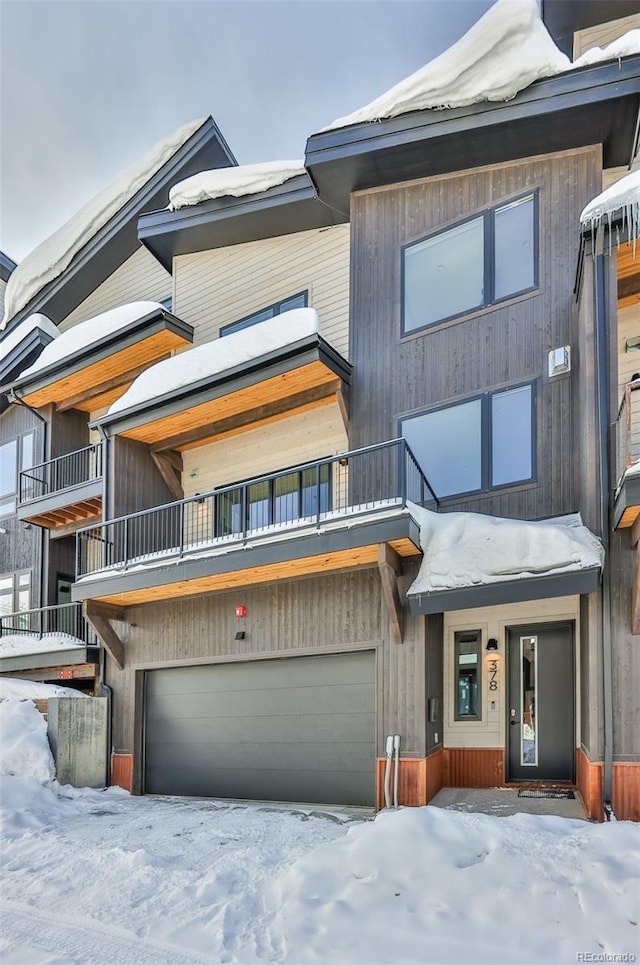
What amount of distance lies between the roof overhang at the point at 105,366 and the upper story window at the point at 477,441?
5479 millimetres

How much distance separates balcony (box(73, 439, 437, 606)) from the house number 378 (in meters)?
2.05

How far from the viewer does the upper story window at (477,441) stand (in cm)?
868

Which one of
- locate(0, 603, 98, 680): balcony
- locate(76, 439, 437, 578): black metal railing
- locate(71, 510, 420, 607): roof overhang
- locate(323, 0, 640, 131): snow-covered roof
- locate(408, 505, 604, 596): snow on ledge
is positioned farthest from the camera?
locate(0, 603, 98, 680): balcony

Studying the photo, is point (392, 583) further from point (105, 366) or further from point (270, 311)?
point (105, 366)

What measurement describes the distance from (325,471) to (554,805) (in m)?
5.52

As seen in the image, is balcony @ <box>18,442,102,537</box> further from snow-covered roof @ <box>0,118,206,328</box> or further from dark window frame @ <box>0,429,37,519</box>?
snow-covered roof @ <box>0,118,206,328</box>

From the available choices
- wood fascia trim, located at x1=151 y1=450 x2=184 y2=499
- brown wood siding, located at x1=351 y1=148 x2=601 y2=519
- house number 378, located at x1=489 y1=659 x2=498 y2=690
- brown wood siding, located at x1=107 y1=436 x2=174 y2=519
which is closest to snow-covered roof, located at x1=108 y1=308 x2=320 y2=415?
brown wood siding, located at x1=107 y1=436 x2=174 y2=519

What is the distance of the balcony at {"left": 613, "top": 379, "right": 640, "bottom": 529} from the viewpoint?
641 centimetres

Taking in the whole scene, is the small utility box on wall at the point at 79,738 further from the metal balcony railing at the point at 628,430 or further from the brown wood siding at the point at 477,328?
the metal balcony railing at the point at 628,430

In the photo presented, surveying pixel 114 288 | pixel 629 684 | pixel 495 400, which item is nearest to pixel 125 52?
pixel 114 288

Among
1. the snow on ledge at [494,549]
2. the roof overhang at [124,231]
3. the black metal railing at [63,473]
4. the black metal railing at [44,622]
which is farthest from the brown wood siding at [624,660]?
the roof overhang at [124,231]

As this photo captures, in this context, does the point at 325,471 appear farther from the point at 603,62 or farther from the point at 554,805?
the point at 603,62

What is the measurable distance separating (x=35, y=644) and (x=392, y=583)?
7.68 m

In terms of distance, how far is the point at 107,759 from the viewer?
10.7 metres
